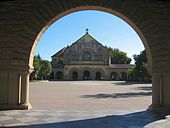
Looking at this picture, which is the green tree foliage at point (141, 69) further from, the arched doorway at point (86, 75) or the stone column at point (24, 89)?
the stone column at point (24, 89)

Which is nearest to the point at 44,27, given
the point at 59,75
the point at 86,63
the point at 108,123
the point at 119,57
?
the point at 108,123

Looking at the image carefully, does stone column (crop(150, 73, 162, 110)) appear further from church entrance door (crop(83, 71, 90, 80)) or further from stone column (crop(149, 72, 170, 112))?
church entrance door (crop(83, 71, 90, 80))

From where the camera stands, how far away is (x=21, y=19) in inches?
393

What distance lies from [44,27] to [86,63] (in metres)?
63.5

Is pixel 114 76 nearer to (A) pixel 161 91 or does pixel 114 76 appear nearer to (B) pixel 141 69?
(B) pixel 141 69

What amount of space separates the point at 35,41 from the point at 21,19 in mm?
983

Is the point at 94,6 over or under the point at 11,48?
over

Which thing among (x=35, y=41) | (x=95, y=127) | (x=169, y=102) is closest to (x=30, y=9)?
(x=35, y=41)

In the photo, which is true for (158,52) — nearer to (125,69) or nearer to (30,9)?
(30,9)

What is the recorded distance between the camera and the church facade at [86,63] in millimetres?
73312

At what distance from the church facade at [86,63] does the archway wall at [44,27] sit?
62.6 m

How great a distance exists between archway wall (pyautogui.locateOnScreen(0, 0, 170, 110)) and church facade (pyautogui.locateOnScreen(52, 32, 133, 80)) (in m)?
62.6

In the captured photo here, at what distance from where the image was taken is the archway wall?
9.97 m

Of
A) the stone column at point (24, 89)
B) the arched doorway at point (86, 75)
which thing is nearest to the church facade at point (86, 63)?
the arched doorway at point (86, 75)
